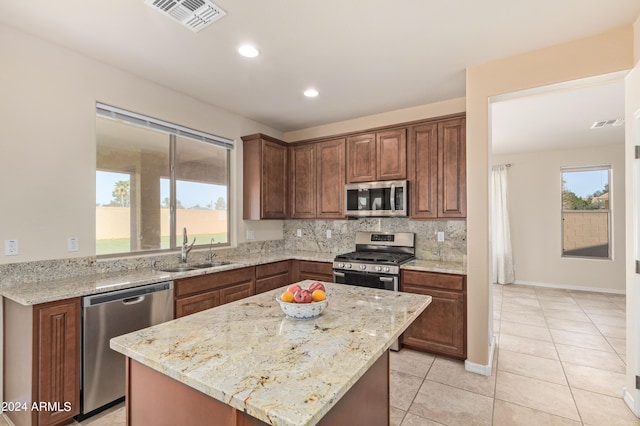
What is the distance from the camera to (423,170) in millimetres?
3518

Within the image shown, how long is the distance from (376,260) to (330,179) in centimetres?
132

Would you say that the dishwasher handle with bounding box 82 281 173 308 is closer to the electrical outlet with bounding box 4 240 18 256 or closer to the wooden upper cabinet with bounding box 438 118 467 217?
the electrical outlet with bounding box 4 240 18 256

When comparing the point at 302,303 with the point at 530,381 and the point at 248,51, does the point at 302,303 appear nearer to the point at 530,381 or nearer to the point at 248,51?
the point at 248,51

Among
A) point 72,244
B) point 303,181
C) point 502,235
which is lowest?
point 502,235

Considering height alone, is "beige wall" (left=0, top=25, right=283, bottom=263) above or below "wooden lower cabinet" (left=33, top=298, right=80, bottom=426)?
above

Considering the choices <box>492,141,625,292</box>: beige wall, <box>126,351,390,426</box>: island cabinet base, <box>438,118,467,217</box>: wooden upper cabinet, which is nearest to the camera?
<box>126,351,390,426</box>: island cabinet base

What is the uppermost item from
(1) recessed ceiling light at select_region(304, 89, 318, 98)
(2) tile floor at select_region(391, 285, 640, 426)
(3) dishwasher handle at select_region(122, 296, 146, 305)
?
(1) recessed ceiling light at select_region(304, 89, 318, 98)

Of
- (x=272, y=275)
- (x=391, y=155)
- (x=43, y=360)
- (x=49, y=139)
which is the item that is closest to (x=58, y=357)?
(x=43, y=360)

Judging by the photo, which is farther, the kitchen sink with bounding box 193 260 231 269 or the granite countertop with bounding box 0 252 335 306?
the kitchen sink with bounding box 193 260 231 269

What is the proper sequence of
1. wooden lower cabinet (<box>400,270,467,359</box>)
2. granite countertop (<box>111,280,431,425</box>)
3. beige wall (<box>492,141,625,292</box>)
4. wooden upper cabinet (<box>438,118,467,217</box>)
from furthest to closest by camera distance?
beige wall (<box>492,141,625,292</box>), wooden upper cabinet (<box>438,118,467,217</box>), wooden lower cabinet (<box>400,270,467,359</box>), granite countertop (<box>111,280,431,425</box>)

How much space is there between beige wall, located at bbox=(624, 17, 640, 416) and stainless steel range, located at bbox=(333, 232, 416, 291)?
177cm

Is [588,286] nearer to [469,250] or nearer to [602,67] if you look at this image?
[469,250]

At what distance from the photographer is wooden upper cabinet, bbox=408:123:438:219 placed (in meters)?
3.45

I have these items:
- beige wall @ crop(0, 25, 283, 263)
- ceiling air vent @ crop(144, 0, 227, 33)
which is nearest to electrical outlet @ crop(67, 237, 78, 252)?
beige wall @ crop(0, 25, 283, 263)
